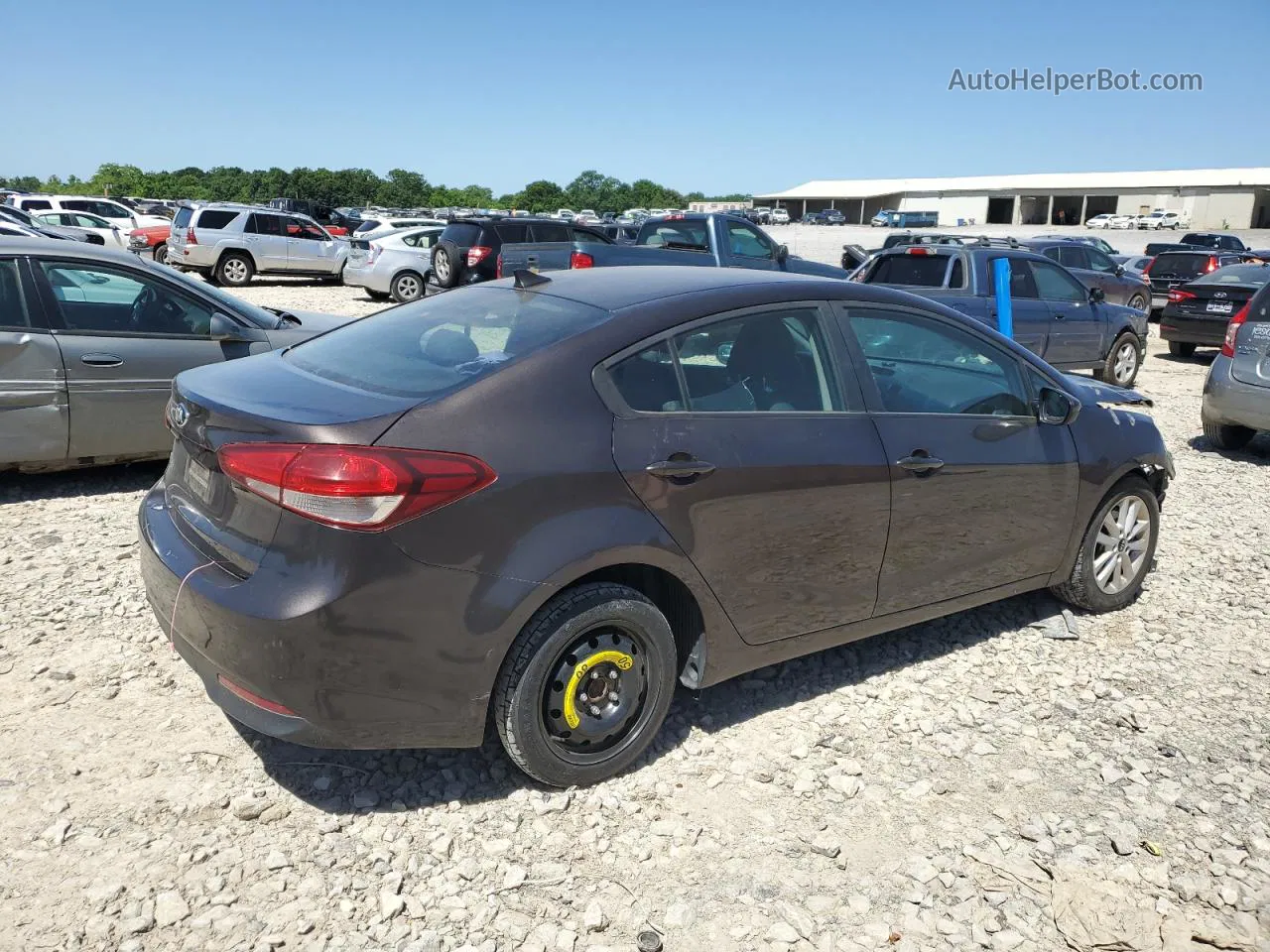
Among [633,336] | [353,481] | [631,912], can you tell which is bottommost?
[631,912]

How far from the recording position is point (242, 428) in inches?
117

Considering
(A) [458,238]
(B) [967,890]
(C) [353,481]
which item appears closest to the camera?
(C) [353,481]

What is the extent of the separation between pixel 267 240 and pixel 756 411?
71.2 feet

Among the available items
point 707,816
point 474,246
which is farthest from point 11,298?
point 474,246

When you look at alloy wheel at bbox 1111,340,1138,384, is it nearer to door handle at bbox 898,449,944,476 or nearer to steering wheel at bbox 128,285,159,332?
door handle at bbox 898,449,944,476

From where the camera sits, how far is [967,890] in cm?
295

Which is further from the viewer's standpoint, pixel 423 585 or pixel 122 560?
pixel 122 560

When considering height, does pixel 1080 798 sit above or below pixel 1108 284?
below

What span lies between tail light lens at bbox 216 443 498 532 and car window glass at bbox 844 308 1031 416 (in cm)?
182

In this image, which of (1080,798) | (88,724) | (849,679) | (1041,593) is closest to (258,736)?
(88,724)

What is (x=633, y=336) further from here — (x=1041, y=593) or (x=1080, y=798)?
(x=1041, y=593)

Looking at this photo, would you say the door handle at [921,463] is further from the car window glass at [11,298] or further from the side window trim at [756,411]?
→ the car window glass at [11,298]

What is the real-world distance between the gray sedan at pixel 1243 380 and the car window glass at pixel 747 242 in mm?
6232

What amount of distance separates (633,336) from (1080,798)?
2232 millimetres
